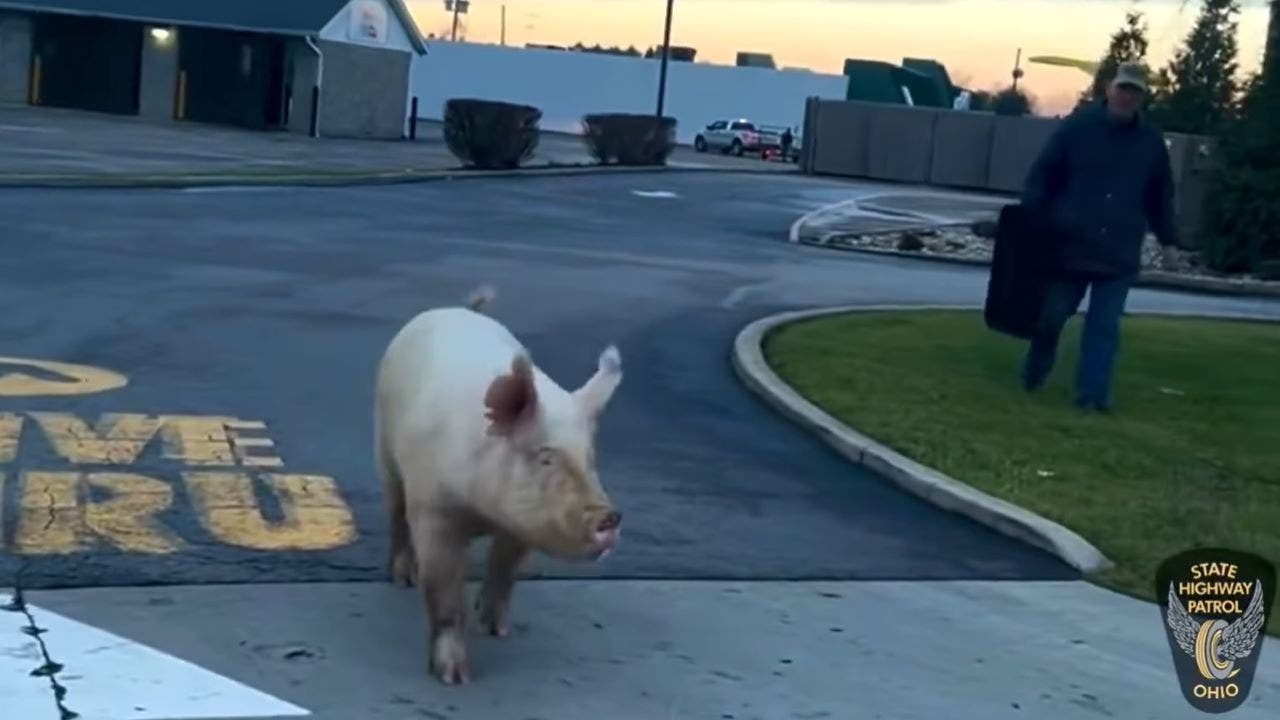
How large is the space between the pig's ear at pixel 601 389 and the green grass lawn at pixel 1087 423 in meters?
2.83

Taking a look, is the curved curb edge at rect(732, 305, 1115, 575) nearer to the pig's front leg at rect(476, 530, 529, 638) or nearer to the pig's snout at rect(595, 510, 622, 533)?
the pig's front leg at rect(476, 530, 529, 638)

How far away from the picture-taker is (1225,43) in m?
41.6

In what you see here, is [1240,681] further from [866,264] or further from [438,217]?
[438,217]

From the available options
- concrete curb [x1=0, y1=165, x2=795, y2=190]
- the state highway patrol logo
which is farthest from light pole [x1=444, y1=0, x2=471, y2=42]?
the state highway patrol logo

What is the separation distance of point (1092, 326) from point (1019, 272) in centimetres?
60

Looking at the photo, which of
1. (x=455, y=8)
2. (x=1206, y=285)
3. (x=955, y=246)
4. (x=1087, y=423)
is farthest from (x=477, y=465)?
(x=455, y=8)

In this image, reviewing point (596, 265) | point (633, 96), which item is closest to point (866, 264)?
point (596, 265)

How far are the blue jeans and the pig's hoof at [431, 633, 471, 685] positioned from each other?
686 centimetres

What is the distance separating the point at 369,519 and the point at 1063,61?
2998 centimetres

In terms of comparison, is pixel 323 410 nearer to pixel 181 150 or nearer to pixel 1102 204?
pixel 1102 204

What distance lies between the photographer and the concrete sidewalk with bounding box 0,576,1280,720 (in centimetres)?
588

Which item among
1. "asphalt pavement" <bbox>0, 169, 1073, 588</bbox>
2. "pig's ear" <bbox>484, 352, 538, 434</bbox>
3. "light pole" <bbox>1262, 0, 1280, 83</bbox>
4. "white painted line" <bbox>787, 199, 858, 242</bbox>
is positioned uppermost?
"light pole" <bbox>1262, 0, 1280, 83</bbox>

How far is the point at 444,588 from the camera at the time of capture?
237 inches

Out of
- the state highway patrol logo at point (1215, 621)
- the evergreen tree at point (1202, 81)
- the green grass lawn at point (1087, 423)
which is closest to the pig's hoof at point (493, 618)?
the state highway patrol logo at point (1215, 621)
